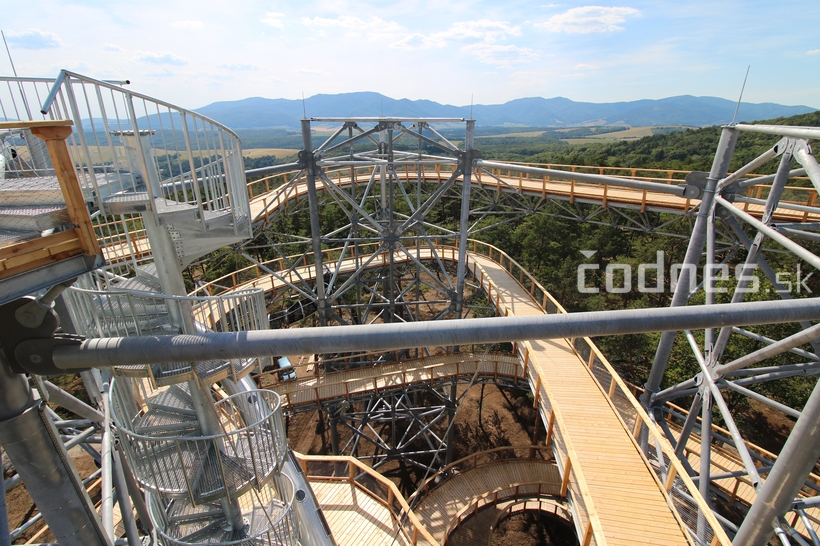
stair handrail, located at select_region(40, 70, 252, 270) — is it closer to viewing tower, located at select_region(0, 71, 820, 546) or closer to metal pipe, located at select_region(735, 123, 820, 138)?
viewing tower, located at select_region(0, 71, 820, 546)

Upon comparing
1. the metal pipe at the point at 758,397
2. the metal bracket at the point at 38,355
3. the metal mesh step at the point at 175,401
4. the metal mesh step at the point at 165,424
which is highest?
the metal bracket at the point at 38,355

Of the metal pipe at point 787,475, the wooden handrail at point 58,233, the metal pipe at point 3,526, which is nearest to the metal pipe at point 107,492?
the metal pipe at point 3,526

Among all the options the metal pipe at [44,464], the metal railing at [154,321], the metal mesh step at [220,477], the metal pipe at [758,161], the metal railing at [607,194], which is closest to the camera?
the metal pipe at [44,464]

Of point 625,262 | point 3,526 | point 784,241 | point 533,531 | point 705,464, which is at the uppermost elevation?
point 784,241

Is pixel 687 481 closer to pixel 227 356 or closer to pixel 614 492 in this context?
pixel 614 492

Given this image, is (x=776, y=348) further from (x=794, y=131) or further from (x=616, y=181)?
(x=616, y=181)

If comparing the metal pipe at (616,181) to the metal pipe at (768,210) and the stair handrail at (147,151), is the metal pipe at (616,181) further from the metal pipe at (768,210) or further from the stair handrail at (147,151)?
the stair handrail at (147,151)

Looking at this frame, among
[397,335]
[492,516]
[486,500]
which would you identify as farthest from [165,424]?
[492,516]
